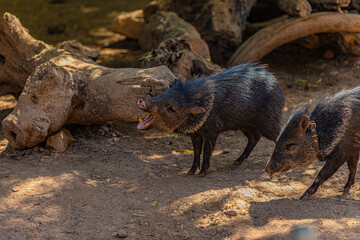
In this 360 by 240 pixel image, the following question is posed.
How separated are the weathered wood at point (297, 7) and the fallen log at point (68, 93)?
134 inches

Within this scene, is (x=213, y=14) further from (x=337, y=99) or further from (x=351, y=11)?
(x=337, y=99)

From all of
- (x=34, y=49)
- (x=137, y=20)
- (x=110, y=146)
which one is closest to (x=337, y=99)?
(x=110, y=146)

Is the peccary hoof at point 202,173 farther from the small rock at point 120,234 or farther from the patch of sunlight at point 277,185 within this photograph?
the small rock at point 120,234

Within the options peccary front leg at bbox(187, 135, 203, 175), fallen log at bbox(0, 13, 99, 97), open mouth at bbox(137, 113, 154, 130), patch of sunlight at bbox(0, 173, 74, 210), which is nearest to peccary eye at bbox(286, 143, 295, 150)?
peccary front leg at bbox(187, 135, 203, 175)

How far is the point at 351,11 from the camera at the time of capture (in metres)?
8.62

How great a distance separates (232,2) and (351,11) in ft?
7.77

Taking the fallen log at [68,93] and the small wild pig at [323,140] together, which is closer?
the small wild pig at [323,140]

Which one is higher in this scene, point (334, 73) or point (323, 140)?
point (323, 140)

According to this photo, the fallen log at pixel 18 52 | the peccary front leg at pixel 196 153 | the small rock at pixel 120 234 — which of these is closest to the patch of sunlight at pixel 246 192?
the peccary front leg at pixel 196 153

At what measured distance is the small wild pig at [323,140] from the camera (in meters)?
4.51

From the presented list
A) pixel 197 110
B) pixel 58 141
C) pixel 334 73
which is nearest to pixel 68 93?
pixel 58 141

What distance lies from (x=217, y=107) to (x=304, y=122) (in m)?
1.17

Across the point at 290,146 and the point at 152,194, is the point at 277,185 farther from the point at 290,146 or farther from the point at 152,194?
the point at 152,194

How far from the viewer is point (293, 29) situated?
8.25 metres
